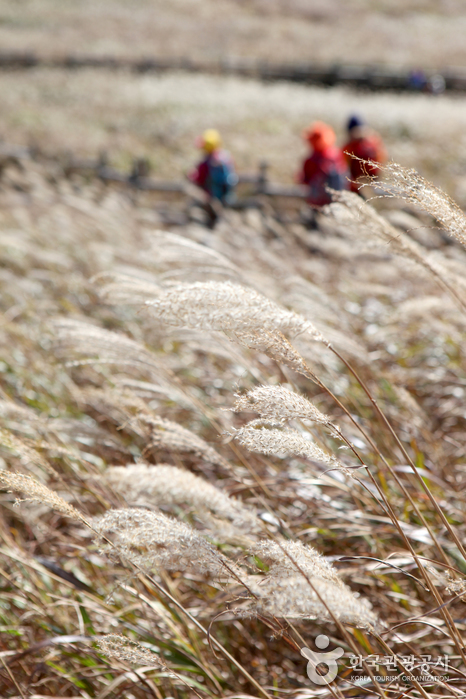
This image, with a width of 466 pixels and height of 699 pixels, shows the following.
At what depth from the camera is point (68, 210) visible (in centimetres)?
545

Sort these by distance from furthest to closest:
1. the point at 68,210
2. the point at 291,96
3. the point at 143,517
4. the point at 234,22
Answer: the point at 234,22 < the point at 291,96 < the point at 68,210 < the point at 143,517

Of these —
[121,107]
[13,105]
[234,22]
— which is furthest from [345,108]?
[234,22]

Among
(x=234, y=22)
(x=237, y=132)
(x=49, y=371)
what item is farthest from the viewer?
(x=234, y=22)

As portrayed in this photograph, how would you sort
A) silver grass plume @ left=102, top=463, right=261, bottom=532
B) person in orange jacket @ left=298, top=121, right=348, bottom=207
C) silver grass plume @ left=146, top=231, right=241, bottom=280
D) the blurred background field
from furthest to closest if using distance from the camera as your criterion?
the blurred background field, person in orange jacket @ left=298, top=121, right=348, bottom=207, silver grass plume @ left=146, top=231, right=241, bottom=280, silver grass plume @ left=102, top=463, right=261, bottom=532

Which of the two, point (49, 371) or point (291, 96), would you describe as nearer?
point (49, 371)

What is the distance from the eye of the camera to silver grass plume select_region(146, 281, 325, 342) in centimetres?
87

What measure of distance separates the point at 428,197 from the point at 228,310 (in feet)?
1.28

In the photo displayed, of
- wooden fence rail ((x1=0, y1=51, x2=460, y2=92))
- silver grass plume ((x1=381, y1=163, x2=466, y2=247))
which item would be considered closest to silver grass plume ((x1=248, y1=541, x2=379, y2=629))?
silver grass plume ((x1=381, y1=163, x2=466, y2=247))

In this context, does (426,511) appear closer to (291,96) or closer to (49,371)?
(49,371)

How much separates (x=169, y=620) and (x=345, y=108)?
2047 cm

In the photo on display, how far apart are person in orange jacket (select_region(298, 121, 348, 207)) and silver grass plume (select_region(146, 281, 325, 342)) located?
609cm

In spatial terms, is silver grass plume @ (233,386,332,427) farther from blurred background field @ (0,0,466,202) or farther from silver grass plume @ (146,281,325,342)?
blurred background field @ (0,0,466,202)

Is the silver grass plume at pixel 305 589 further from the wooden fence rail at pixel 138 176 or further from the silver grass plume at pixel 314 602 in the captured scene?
the wooden fence rail at pixel 138 176

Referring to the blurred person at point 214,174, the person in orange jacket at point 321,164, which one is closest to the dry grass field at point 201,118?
the person in orange jacket at point 321,164
